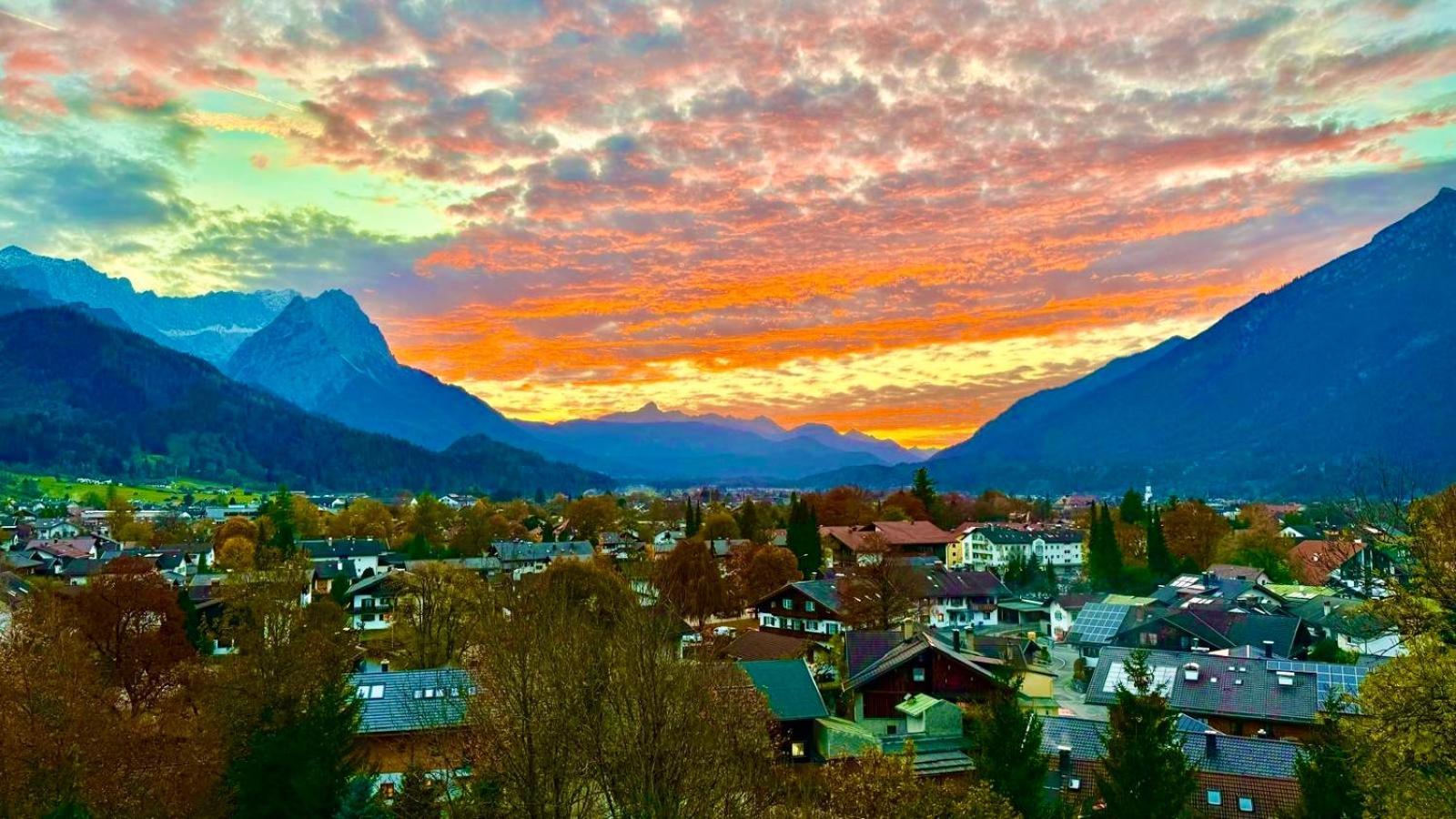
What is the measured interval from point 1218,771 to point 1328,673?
1414cm

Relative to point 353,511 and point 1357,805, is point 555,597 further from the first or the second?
point 353,511

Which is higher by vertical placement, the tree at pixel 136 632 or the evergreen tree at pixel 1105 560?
the tree at pixel 136 632

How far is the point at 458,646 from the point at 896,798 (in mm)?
36611

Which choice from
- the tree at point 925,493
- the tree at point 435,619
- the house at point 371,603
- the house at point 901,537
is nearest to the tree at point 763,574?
the house at point 901,537

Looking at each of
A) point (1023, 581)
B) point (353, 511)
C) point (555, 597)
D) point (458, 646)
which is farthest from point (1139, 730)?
point (353, 511)

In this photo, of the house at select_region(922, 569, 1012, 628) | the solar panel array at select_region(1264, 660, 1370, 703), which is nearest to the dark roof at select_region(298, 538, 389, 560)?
the house at select_region(922, 569, 1012, 628)

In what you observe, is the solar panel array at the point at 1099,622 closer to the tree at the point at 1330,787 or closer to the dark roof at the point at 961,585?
the dark roof at the point at 961,585

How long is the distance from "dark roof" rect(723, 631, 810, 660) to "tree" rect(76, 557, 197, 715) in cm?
2829

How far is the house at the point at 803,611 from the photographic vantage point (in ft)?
239

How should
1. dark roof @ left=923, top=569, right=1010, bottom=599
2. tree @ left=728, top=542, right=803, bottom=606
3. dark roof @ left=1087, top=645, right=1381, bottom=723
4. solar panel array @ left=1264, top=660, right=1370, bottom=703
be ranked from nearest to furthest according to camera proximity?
solar panel array @ left=1264, top=660, right=1370, bottom=703, dark roof @ left=1087, top=645, right=1381, bottom=723, tree @ left=728, top=542, right=803, bottom=606, dark roof @ left=923, top=569, right=1010, bottom=599

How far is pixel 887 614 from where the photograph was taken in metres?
64.6

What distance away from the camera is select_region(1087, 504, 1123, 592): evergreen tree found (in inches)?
4080

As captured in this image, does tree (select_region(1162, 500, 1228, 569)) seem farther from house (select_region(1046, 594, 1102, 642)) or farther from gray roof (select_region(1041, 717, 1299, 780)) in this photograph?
gray roof (select_region(1041, 717, 1299, 780))

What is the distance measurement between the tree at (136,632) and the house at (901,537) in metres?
83.2
